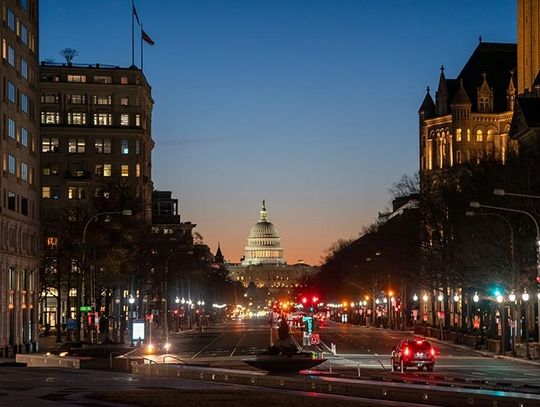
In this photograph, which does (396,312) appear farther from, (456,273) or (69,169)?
(456,273)

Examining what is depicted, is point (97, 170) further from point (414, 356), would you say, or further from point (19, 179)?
point (414, 356)

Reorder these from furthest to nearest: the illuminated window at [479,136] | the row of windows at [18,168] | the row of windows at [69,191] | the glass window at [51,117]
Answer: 1. the illuminated window at [479,136]
2. the glass window at [51,117]
3. the row of windows at [69,191]
4. the row of windows at [18,168]

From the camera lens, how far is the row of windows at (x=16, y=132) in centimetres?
8262

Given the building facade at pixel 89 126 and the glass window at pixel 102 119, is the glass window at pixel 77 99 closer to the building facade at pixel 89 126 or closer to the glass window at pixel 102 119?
the building facade at pixel 89 126

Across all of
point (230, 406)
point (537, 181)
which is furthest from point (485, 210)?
point (230, 406)

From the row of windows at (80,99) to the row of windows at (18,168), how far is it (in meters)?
84.3

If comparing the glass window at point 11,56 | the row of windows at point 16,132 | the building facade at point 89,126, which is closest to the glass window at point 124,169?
the building facade at point 89,126

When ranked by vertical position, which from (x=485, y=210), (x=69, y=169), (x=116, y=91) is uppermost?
(x=116, y=91)

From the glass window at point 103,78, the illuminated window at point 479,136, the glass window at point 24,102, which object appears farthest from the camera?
the illuminated window at point 479,136

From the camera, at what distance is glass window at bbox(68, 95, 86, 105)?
17450 centimetres

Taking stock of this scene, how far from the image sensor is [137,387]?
41.4m

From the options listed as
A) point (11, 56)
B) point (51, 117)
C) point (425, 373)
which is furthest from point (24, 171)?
point (51, 117)

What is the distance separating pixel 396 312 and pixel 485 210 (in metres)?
78.9

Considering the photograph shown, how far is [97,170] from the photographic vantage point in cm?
17400
